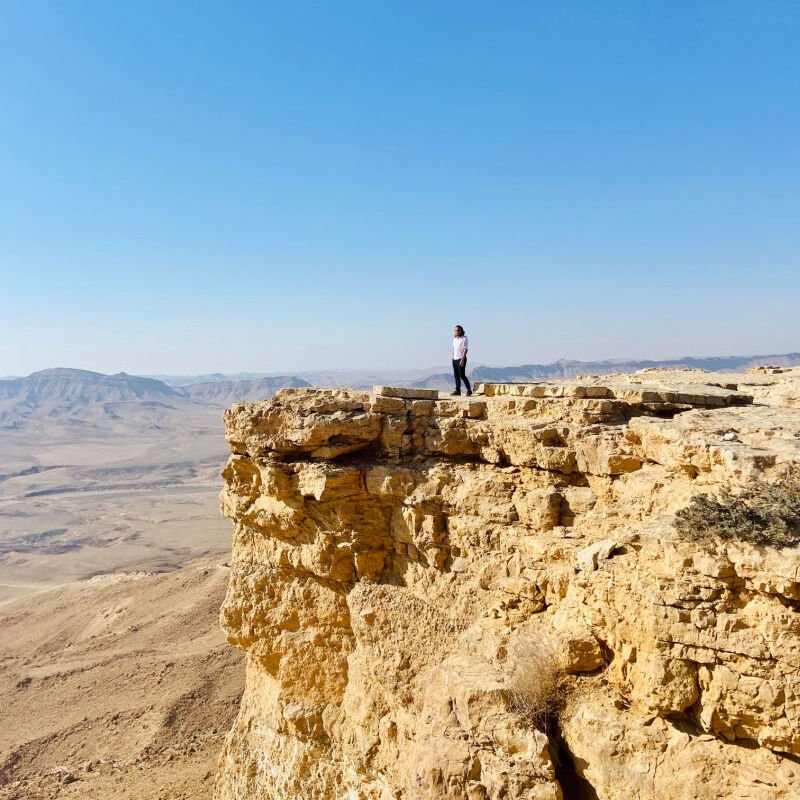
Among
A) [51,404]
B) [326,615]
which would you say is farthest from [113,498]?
[51,404]

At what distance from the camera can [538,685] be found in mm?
6000

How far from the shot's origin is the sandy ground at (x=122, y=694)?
13.3 m

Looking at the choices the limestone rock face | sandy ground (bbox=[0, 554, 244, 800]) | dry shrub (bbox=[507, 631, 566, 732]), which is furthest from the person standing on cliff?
sandy ground (bbox=[0, 554, 244, 800])

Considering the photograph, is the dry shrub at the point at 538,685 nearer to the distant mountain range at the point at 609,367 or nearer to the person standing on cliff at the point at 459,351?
the person standing on cliff at the point at 459,351

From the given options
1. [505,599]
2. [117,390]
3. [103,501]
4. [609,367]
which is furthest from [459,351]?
[117,390]

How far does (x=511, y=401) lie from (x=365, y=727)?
5634 millimetres

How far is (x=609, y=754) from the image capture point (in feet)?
18.0

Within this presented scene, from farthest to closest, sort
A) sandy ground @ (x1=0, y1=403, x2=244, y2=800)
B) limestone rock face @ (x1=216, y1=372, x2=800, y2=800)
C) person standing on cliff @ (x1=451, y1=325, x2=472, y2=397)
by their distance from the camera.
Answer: sandy ground @ (x1=0, y1=403, x2=244, y2=800), person standing on cliff @ (x1=451, y1=325, x2=472, y2=397), limestone rock face @ (x1=216, y1=372, x2=800, y2=800)

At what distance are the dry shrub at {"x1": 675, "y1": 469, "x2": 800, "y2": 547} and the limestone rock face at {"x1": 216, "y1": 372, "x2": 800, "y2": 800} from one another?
0.12 meters

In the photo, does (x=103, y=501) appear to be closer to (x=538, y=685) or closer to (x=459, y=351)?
(x=459, y=351)

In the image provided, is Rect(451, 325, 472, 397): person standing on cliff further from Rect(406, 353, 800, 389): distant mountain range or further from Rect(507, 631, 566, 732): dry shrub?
Rect(406, 353, 800, 389): distant mountain range

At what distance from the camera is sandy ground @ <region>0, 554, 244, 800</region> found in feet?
43.5

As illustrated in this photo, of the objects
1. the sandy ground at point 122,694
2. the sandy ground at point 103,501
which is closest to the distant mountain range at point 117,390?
the sandy ground at point 103,501

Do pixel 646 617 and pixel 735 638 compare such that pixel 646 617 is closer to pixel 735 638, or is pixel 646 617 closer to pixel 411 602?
pixel 735 638
